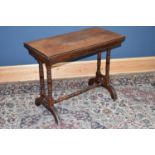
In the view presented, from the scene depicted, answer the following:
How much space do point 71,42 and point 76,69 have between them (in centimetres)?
86

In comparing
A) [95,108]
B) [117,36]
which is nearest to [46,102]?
[95,108]

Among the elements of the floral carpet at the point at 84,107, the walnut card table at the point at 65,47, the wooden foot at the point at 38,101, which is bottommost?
the floral carpet at the point at 84,107

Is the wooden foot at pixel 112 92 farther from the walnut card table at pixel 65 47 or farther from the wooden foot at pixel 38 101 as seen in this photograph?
the wooden foot at pixel 38 101

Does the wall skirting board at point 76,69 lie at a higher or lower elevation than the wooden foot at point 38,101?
higher

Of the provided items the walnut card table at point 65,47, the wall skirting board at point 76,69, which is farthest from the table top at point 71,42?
the wall skirting board at point 76,69

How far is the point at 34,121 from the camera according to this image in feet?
7.85

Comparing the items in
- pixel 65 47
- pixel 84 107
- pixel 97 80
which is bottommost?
pixel 84 107

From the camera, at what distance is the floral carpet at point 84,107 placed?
2363mm

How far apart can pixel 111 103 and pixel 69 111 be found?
1.45 ft

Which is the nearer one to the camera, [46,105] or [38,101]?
[46,105]

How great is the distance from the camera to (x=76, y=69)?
3.12 m

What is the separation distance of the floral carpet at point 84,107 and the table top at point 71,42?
2.18ft

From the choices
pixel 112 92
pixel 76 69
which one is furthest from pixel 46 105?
pixel 76 69

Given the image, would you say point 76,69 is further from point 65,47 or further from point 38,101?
point 65,47
